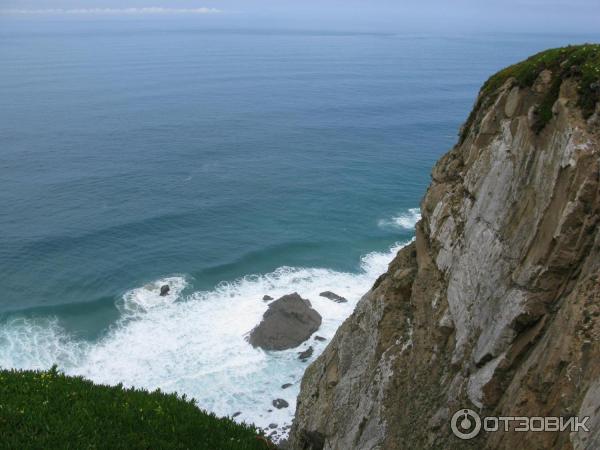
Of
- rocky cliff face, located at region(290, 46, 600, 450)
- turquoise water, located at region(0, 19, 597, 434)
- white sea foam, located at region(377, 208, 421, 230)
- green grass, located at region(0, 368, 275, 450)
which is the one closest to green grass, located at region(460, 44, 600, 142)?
rocky cliff face, located at region(290, 46, 600, 450)

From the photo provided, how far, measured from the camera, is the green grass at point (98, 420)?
14.7m

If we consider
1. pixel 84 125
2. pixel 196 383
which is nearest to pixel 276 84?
pixel 84 125

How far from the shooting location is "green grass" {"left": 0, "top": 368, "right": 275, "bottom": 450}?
1470 centimetres

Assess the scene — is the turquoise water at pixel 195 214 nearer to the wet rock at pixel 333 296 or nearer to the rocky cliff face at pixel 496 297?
the wet rock at pixel 333 296

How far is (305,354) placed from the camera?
1775 inches

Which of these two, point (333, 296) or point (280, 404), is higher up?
point (333, 296)

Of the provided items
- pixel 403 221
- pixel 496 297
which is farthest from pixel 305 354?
pixel 496 297

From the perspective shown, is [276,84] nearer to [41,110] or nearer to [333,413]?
[41,110]

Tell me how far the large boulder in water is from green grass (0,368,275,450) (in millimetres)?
27970

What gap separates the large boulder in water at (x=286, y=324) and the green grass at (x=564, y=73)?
33.0 meters

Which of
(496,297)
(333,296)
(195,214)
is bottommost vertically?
(333,296)

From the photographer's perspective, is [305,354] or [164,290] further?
[164,290]

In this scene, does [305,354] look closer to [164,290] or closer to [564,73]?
[164,290]

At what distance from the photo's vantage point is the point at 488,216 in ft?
53.8
